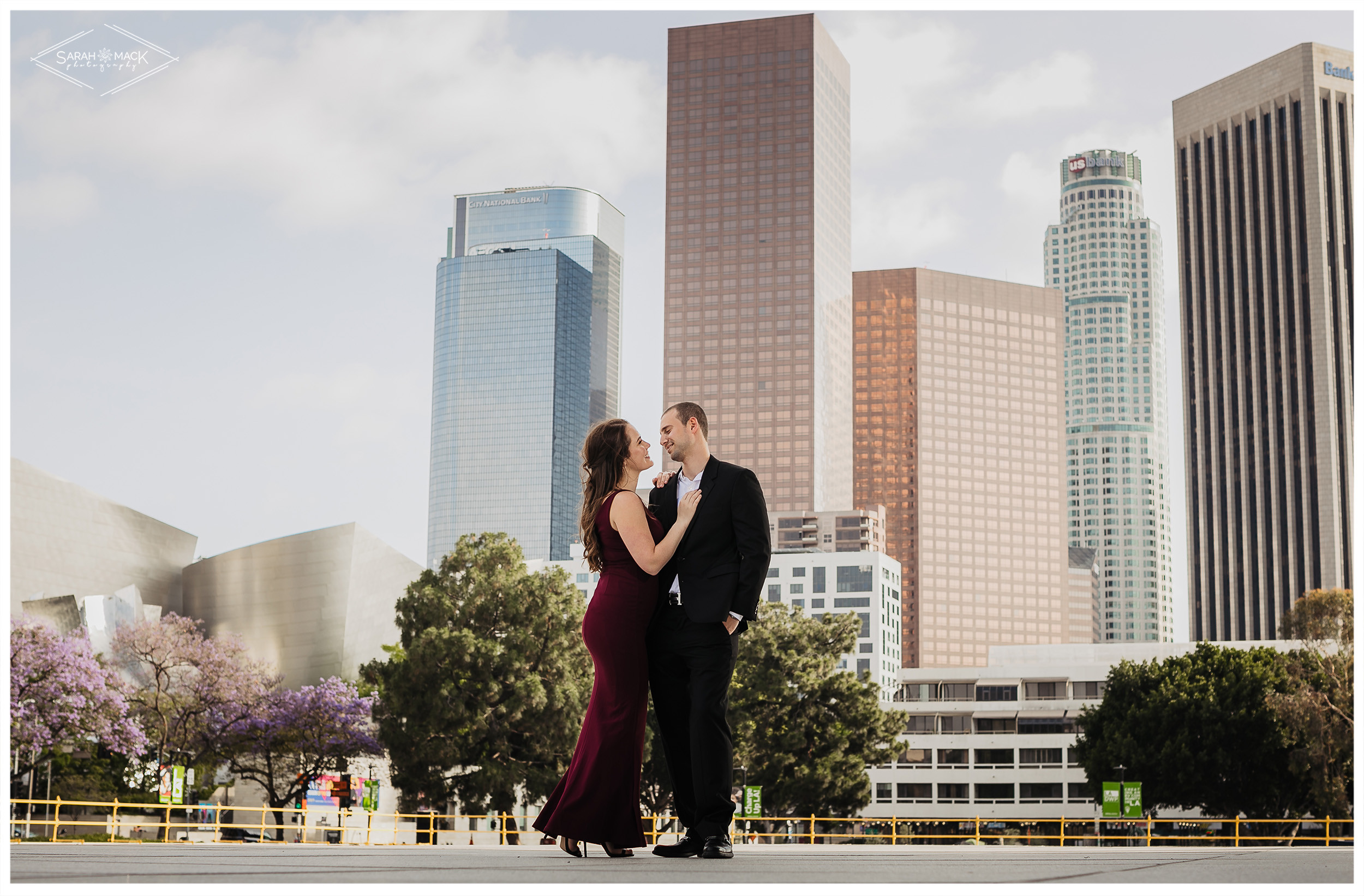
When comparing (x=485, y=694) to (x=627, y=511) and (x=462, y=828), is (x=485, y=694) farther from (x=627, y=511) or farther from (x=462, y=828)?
(x=627, y=511)

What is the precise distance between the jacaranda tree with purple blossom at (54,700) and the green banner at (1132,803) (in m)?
23.6

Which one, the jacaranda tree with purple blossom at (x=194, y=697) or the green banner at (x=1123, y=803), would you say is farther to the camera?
the jacaranda tree with purple blossom at (x=194, y=697)

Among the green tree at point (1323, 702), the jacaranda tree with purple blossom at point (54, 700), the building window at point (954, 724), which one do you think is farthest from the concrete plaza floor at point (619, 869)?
the building window at point (954, 724)

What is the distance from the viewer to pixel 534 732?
26.5 metres

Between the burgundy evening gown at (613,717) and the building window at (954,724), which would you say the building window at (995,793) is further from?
the burgundy evening gown at (613,717)

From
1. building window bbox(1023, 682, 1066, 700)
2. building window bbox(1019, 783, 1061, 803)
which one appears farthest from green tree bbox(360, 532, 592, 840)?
building window bbox(1023, 682, 1066, 700)

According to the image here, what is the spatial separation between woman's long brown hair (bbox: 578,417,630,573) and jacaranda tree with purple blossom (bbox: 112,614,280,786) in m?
31.9

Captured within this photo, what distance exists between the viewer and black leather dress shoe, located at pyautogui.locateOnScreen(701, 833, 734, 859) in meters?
4.84

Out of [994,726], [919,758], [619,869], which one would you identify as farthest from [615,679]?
[994,726]

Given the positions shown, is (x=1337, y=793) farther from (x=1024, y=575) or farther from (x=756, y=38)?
(x=756, y=38)

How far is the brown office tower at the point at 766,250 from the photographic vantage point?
475ft

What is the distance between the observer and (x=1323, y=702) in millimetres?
34312

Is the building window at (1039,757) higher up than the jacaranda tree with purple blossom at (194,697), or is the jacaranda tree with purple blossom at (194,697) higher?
the jacaranda tree with purple blossom at (194,697)

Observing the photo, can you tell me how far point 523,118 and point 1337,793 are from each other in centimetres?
13724
